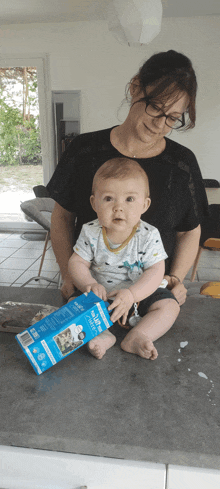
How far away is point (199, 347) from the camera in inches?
25.3

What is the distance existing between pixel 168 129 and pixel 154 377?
18.7 inches

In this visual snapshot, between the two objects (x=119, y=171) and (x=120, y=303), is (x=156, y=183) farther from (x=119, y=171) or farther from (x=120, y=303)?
(x=120, y=303)

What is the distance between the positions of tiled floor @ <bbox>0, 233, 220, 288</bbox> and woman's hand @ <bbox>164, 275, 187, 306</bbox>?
6.33 feet

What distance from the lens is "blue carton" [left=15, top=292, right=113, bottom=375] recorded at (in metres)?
0.53

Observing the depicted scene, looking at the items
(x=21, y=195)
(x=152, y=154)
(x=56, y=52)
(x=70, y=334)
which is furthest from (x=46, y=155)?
(x=70, y=334)

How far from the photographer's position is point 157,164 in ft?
2.48

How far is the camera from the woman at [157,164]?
2.18 feet

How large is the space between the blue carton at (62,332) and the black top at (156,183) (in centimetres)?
28

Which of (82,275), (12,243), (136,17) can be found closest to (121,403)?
(82,275)

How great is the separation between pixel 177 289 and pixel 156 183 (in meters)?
0.25

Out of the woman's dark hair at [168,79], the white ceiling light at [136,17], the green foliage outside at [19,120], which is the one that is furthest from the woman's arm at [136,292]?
the green foliage outside at [19,120]

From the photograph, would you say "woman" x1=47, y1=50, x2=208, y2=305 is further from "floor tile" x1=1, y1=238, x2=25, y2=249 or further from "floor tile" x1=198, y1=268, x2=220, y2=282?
"floor tile" x1=1, y1=238, x2=25, y2=249

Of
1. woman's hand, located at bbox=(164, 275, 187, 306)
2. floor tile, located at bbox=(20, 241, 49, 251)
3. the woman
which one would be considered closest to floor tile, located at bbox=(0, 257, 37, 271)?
floor tile, located at bbox=(20, 241, 49, 251)

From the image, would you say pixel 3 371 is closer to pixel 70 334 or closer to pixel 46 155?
pixel 70 334
